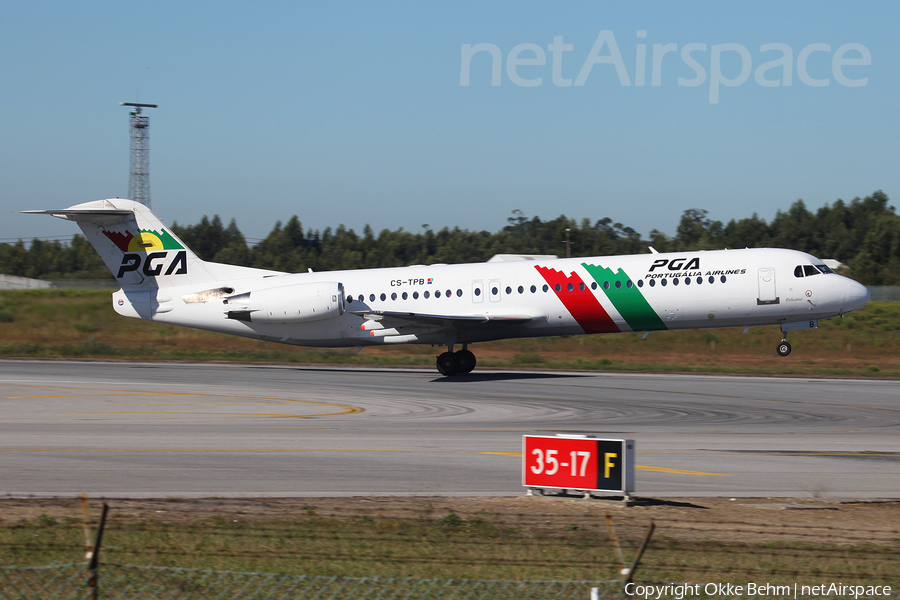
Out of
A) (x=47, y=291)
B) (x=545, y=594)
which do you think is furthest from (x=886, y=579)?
(x=47, y=291)

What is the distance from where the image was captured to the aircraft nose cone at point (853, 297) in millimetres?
25797

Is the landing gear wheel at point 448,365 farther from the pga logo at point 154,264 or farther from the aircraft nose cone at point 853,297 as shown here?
the aircraft nose cone at point 853,297

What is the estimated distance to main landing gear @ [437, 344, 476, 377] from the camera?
2786cm

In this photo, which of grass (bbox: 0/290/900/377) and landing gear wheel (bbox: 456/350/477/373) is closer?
landing gear wheel (bbox: 456/350/477/373)

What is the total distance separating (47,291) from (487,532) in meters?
54.4

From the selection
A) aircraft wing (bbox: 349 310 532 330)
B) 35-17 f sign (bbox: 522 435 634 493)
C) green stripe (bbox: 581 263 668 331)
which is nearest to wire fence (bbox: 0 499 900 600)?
35-17 f sign (bbox: 522 435 634 493)

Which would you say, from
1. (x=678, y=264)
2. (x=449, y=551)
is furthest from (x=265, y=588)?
(x=678, y=264)

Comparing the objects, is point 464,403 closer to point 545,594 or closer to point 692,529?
point 692,529

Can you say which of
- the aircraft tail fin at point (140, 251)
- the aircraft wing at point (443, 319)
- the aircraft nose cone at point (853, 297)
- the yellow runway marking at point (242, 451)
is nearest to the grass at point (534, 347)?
the aircraft nose cone at point (853, 297)

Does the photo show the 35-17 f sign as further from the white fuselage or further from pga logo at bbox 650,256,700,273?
pga logo at bbox 650,256,700,273

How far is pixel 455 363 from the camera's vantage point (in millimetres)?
27859
